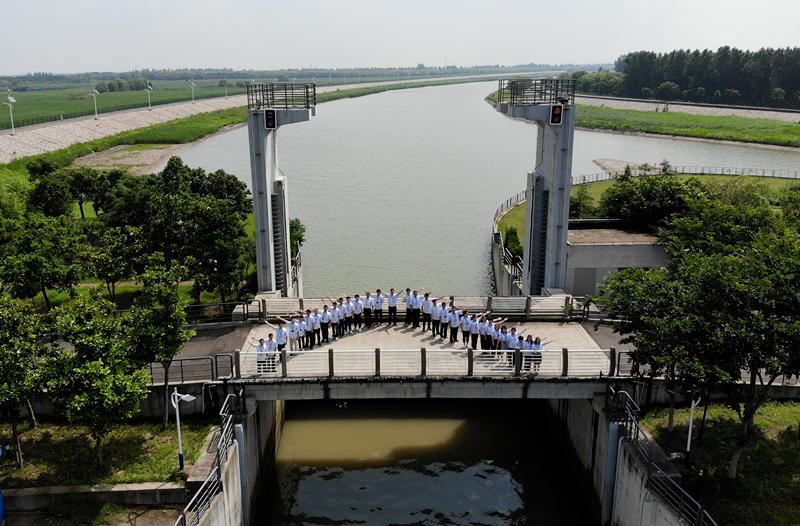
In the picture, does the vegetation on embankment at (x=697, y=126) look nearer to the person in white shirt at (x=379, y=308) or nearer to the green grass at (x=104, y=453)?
the person in white shirt at (x=379, y=308)

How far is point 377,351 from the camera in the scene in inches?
714

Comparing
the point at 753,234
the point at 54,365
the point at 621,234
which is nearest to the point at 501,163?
the point at 621,234

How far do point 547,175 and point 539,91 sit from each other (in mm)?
3206

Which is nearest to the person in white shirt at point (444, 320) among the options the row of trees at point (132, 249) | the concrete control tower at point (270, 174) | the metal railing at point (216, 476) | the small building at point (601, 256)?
the metal railing at point (216, 476)

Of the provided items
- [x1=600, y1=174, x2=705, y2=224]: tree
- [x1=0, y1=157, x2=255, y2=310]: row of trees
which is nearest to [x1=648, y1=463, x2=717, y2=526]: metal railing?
[x1=0, y1=157, x2=255, y2=310]: row of trees

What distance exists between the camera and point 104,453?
16.8 m

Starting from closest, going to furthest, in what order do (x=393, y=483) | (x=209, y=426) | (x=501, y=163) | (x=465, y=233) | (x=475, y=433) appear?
1. (x=209, y=426)
2. (x=393, y=483)
3. (x=475, y=433)
4. (x=465, y=233)
5. (x=501, y=163)

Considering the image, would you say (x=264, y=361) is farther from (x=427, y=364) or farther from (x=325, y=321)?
(x=427, y=364)

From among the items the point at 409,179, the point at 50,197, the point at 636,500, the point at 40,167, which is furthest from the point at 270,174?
the point at 409,179

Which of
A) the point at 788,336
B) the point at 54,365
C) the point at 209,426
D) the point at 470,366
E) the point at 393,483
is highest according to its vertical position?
the point at 788,336

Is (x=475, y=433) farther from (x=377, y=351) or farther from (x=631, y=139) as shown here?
(x=631, y=139)

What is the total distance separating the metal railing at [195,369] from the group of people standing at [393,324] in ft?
3.42

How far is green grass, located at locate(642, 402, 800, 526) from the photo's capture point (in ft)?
49.4

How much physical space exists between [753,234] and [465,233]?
26.0 meters
